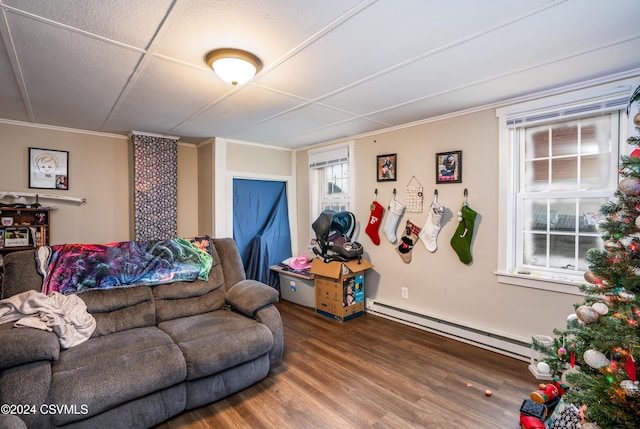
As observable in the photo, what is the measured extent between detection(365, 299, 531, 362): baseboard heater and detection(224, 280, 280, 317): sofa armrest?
5.45 feet

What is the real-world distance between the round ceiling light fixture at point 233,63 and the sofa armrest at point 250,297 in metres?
1.61

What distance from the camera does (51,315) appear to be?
1858 mm

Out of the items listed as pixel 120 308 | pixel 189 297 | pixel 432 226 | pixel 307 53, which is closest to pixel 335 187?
pixel 432 226

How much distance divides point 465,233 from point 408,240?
0.64 metres

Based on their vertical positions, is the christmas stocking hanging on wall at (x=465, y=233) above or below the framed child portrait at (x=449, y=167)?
below

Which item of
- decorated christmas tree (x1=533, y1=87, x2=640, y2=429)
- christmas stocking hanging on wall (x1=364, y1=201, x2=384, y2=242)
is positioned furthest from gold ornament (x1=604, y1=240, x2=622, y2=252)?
christmas stocking hanging on wall (x1=364, y1=201, x2=384, y2=242)

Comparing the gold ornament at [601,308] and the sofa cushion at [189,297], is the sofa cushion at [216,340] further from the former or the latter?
the gold ornament at [601,308]

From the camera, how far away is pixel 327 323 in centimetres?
349

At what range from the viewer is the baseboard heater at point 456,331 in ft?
8.72

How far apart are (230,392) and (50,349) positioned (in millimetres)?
1084

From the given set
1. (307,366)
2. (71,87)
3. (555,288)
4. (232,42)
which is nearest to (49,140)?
(71,87)

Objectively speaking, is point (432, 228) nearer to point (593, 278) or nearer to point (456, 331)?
point (456, 331)

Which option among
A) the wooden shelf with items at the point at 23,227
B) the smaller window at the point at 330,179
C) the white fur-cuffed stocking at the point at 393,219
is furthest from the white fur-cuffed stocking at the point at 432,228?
the wooden shelf with items at the point at 23,227

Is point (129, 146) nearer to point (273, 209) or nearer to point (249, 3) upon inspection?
point (273, 209)
